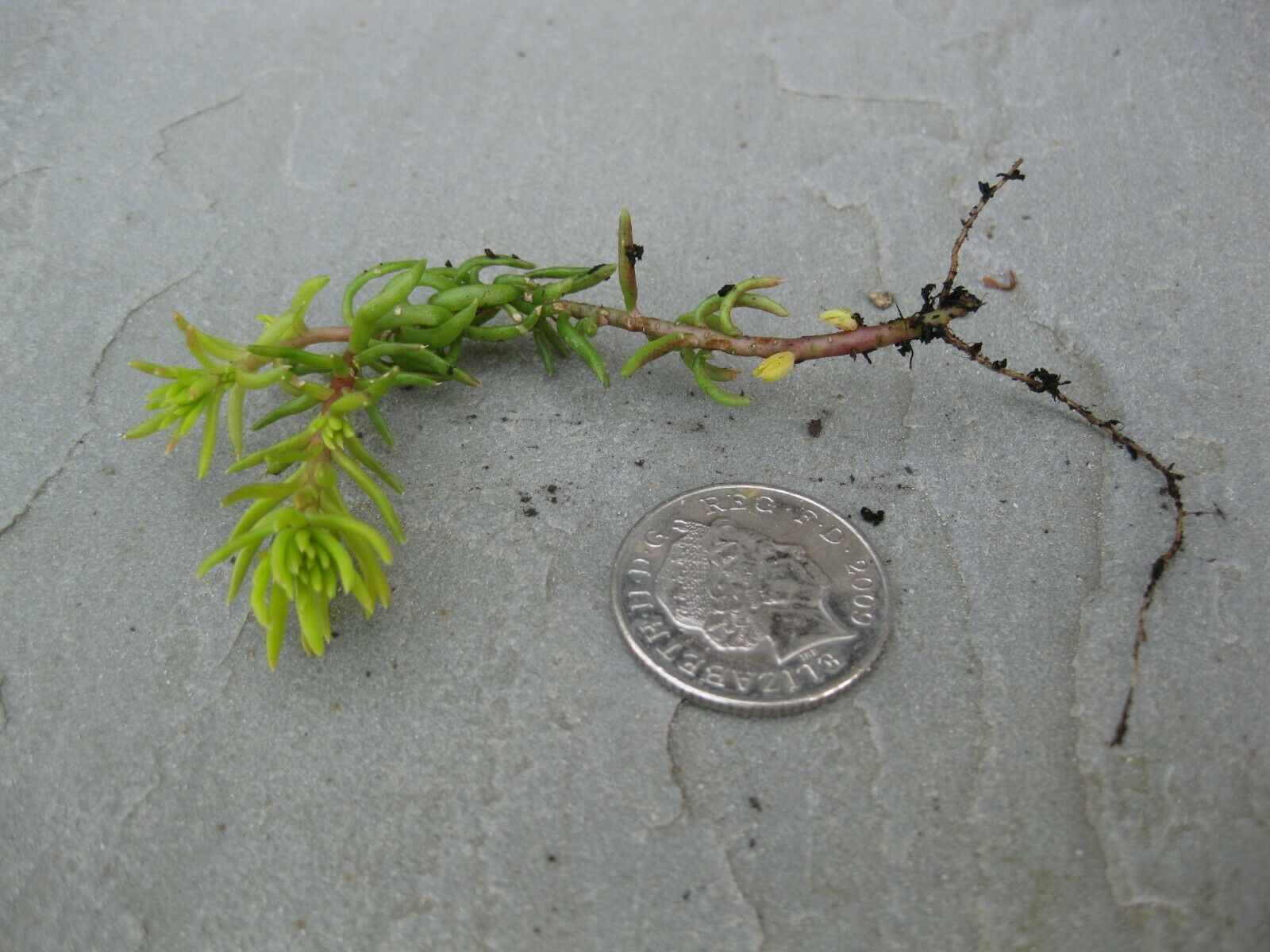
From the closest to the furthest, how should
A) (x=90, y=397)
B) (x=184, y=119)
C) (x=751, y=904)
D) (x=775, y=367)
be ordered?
1. (x=751, y=904)
2. (x=775, y=367)
3. (x=90, y=397)
4. (x=184, y=119)

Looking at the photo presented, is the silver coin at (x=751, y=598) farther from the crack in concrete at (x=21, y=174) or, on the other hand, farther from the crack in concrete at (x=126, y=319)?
the crack in concrete at (x=21, y=174)

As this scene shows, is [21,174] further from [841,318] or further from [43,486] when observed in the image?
[841,318]

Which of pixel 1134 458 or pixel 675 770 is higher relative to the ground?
pixel 1134 458

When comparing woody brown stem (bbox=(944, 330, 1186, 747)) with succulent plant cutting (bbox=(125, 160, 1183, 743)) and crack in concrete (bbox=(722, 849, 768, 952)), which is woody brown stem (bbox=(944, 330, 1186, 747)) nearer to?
succulent plant cutting (bbox=(125, 160, 1183, 743))

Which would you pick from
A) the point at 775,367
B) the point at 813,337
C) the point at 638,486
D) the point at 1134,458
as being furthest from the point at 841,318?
the point at 1134,458

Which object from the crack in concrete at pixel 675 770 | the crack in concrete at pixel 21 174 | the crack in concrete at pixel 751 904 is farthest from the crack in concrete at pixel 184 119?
the crack in concrete at pixel 751 904

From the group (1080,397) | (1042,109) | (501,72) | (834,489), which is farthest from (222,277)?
(1042,109)

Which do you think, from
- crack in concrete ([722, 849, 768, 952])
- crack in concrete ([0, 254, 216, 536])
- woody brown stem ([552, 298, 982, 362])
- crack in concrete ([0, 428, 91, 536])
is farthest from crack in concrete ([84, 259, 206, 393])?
crack in concrete ([722, 849, 768, 952])
